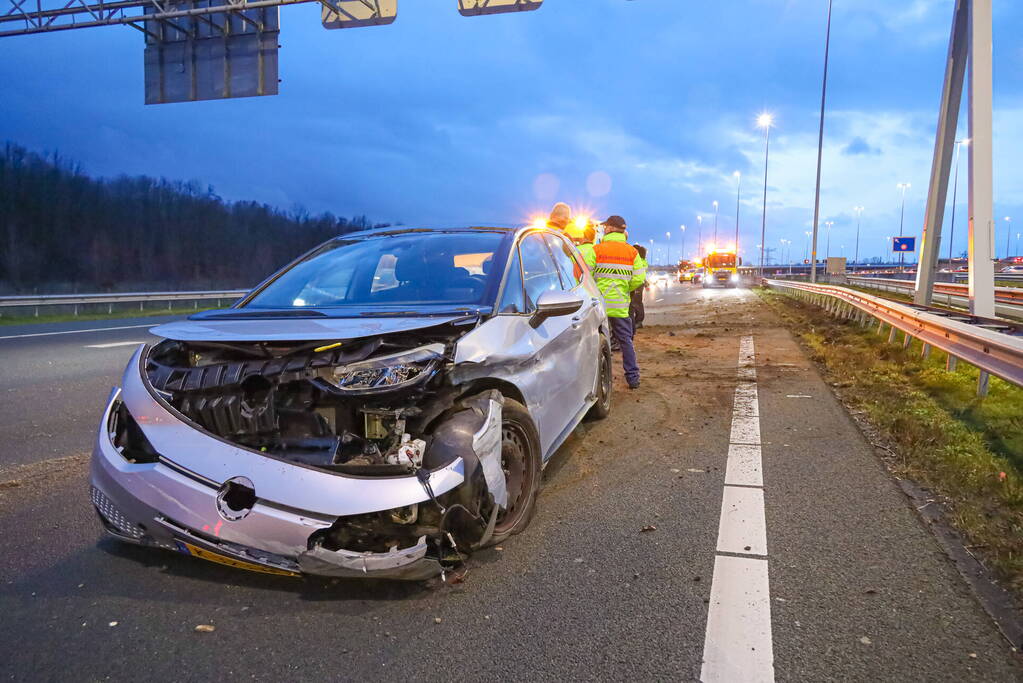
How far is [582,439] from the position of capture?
224 inches

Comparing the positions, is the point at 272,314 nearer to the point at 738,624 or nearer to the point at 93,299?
the point at 738,624

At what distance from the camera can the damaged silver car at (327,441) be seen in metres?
2.73

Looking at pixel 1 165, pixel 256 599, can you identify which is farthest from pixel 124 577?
pixel 1 165

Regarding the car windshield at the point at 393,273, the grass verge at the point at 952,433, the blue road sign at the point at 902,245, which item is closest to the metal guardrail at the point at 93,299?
the car windshield at the point at 393,273

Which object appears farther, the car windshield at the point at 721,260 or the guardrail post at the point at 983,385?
the car windshield at the point at 721,260

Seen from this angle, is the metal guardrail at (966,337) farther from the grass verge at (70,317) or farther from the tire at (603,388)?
the grass verge at (70,317)

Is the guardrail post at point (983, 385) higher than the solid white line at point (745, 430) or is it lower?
higher

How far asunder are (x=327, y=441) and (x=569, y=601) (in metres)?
1.18

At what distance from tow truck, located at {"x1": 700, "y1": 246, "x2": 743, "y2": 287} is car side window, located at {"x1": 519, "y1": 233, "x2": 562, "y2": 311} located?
5311 cm

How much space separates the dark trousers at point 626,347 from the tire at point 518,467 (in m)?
4.43

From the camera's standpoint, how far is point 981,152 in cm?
958

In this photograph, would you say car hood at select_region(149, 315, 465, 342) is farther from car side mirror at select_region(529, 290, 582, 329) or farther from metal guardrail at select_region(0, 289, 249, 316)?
metal guardrail at select_region(0, 289, 249, 316)

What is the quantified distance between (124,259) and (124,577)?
60.9 metres

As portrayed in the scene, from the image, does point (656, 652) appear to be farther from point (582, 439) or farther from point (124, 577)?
point (582, 439)
